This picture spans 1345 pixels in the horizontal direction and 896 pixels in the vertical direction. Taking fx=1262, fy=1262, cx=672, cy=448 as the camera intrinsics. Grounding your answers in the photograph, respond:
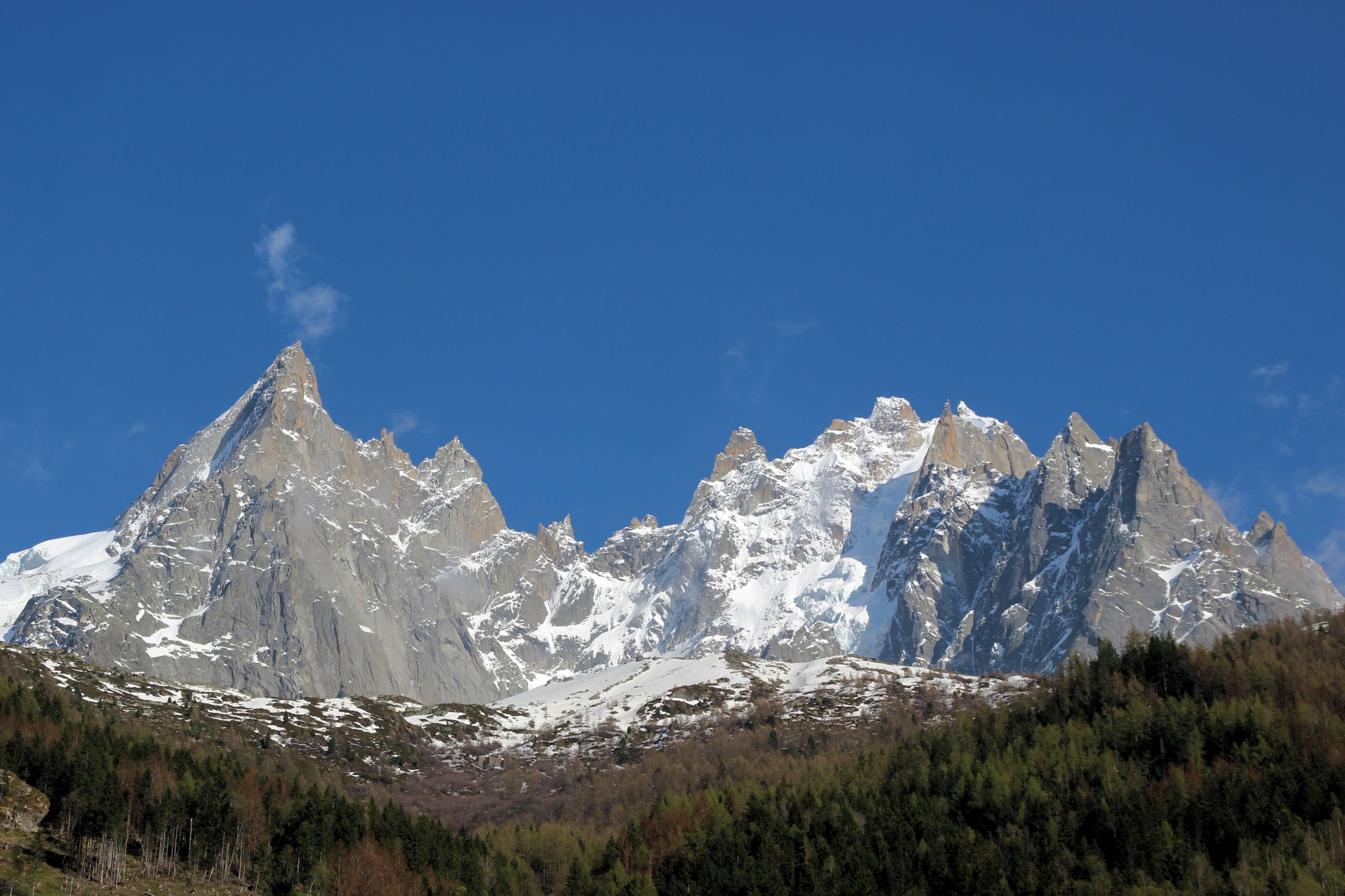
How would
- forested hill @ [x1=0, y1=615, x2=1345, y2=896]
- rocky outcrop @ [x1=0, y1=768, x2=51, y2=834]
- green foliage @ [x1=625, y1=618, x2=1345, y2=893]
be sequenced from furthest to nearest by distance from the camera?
green foliage @ [x1=625, y1=618, x2=1345, y2=893]
forested hill @ [x1=0, y1=615, x2=1345, y2=896]
rocky outcrop @ [x1=0, y1=768, x2=51, y2=834]

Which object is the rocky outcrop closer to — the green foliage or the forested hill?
the forested hill

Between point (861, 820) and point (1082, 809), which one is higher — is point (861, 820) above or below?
below

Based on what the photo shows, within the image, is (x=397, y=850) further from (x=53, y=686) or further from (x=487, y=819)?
(x=53, y=686)

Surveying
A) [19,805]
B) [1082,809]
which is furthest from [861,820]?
[19,805]

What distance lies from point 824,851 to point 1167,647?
3130 inches

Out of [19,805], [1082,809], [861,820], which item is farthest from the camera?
[861,820]

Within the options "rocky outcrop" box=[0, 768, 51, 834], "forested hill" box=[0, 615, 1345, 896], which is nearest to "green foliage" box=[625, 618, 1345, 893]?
"forested hill" box=[0, 615, 1345, 896]

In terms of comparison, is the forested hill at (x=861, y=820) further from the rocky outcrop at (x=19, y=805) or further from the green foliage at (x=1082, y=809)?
the rocky outcrop at (x=19, y=805)

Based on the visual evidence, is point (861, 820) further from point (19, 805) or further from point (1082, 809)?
point (19, 805)

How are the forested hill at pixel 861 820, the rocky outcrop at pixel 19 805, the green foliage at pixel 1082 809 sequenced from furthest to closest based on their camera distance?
the green foliage at pixel 1082 809, the forested hill at pixel 861 820, the rocky outcrop at pixel 19 805

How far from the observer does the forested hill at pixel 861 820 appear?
109062mm

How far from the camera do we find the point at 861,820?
141m

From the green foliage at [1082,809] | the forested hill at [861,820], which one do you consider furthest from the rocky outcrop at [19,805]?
the green foliage at [1082,809]

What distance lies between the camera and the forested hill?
358 feet
